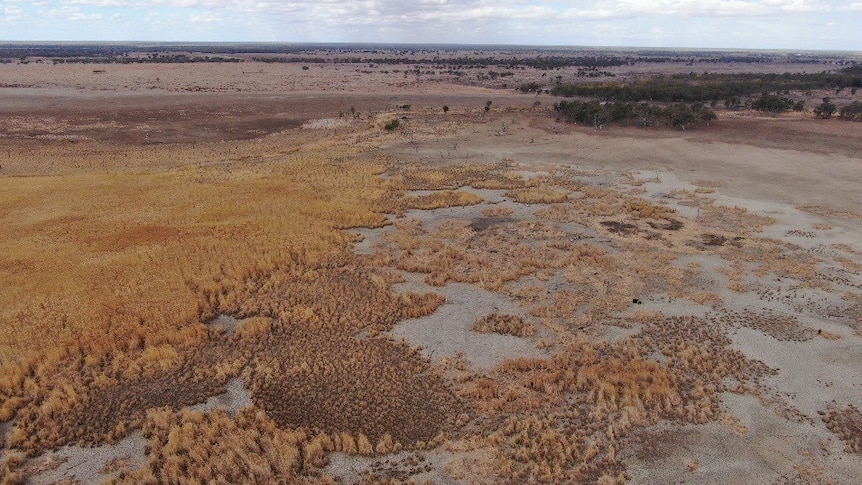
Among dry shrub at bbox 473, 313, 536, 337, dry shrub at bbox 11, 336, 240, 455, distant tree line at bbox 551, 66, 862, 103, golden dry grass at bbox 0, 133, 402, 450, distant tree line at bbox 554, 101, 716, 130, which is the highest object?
distant tree line at bbox 551, 66, 862, 103

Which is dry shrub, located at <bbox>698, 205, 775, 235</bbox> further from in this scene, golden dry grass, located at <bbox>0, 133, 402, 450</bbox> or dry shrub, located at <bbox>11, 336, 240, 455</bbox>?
dry shrub, located at <bbox>11, 336, 240, 455</bbox>

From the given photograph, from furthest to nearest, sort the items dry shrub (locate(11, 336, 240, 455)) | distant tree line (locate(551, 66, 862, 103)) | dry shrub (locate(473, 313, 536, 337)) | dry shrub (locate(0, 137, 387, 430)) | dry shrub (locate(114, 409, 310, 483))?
distant tree line (locate(551, 66, 862, 103)), dry shrub (locate(473, 313, 536, 337)), dry shrub (locate(0, 137, 387, 430)), dry shrub (locate(11, 336, 240, 455)), dry shrub (locate(114, 409, 310, 483))

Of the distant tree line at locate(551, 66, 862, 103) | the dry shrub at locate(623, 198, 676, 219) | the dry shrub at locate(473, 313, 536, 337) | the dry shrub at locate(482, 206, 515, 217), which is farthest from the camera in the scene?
the distant tree line at locate(551, 66, 862, 103)

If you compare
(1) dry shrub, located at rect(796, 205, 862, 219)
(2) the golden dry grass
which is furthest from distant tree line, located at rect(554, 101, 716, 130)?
(2) the golden dry grass

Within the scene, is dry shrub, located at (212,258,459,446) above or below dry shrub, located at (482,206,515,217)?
below

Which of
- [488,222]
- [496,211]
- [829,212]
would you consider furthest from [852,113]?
[488,222]

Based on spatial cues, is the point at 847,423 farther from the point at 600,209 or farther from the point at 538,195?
the point at 538,195

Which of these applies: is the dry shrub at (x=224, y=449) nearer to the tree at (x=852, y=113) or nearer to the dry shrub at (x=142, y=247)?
the dry shrub at (x=142, y=247)

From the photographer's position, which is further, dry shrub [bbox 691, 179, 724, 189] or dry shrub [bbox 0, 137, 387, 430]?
dry shrub [bbox 691, 179, 724, 189]
